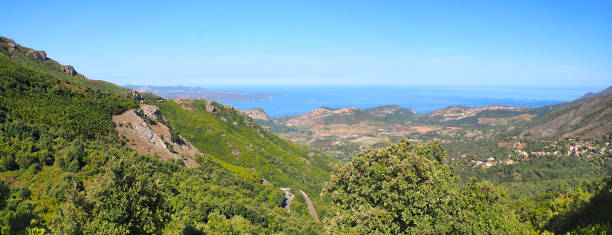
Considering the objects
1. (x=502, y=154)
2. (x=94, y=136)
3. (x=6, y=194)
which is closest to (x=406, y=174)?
(x=6, y=194)

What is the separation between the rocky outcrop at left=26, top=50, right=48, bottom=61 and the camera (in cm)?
11225

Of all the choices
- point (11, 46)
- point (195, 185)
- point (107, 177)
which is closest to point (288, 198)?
point (195, 185)

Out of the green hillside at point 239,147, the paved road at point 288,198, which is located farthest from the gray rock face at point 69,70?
the paved road at point 288,198

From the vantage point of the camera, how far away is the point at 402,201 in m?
20.5

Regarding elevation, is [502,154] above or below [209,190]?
below

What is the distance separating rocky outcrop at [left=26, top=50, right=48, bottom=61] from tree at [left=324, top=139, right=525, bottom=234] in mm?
143989

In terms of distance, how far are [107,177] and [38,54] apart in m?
144

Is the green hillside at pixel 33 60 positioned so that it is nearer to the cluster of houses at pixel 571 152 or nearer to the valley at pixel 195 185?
the valley at pixel 195 185

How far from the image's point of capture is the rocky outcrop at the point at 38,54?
368 ft

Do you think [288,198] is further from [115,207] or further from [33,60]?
[33,60]

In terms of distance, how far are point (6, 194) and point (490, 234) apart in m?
33.4

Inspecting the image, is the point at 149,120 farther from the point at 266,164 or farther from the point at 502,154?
the point at 502,154

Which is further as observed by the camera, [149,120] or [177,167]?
[149,120]

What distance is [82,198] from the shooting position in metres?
14.5
